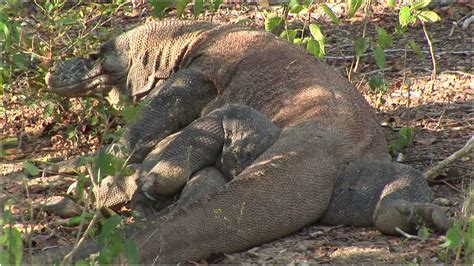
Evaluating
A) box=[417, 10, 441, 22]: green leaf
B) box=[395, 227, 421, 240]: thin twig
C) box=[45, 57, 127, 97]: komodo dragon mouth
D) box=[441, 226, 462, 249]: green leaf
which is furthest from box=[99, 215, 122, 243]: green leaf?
box=[417, 10, 441, 22]: green leaf

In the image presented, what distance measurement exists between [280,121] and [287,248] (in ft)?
4.18

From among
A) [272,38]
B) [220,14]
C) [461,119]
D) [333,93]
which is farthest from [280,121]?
[220,14]

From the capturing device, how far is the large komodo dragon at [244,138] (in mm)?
5125

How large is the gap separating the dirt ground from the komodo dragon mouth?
282mm

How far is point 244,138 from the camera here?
232 inches

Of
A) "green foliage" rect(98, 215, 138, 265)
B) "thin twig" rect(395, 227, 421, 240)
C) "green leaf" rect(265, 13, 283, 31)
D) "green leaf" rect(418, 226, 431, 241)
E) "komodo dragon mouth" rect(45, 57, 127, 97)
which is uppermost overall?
"green leaf" rect(265, 13, 283, 31)

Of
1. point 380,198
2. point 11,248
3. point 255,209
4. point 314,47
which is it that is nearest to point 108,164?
point 11,248

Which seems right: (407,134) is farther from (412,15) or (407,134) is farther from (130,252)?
(130,252)

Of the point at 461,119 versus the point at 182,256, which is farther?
the point at 461,119

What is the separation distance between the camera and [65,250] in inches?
189

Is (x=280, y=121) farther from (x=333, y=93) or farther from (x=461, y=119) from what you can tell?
(x=461, y=119)

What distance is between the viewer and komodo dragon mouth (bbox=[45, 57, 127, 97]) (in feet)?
24.3

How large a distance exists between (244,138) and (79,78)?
6.55 ft

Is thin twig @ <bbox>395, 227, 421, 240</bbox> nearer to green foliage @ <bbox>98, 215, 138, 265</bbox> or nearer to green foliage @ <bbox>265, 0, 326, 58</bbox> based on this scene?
green foliage @ <bbox>98, 215, 138, 265</bbox>
